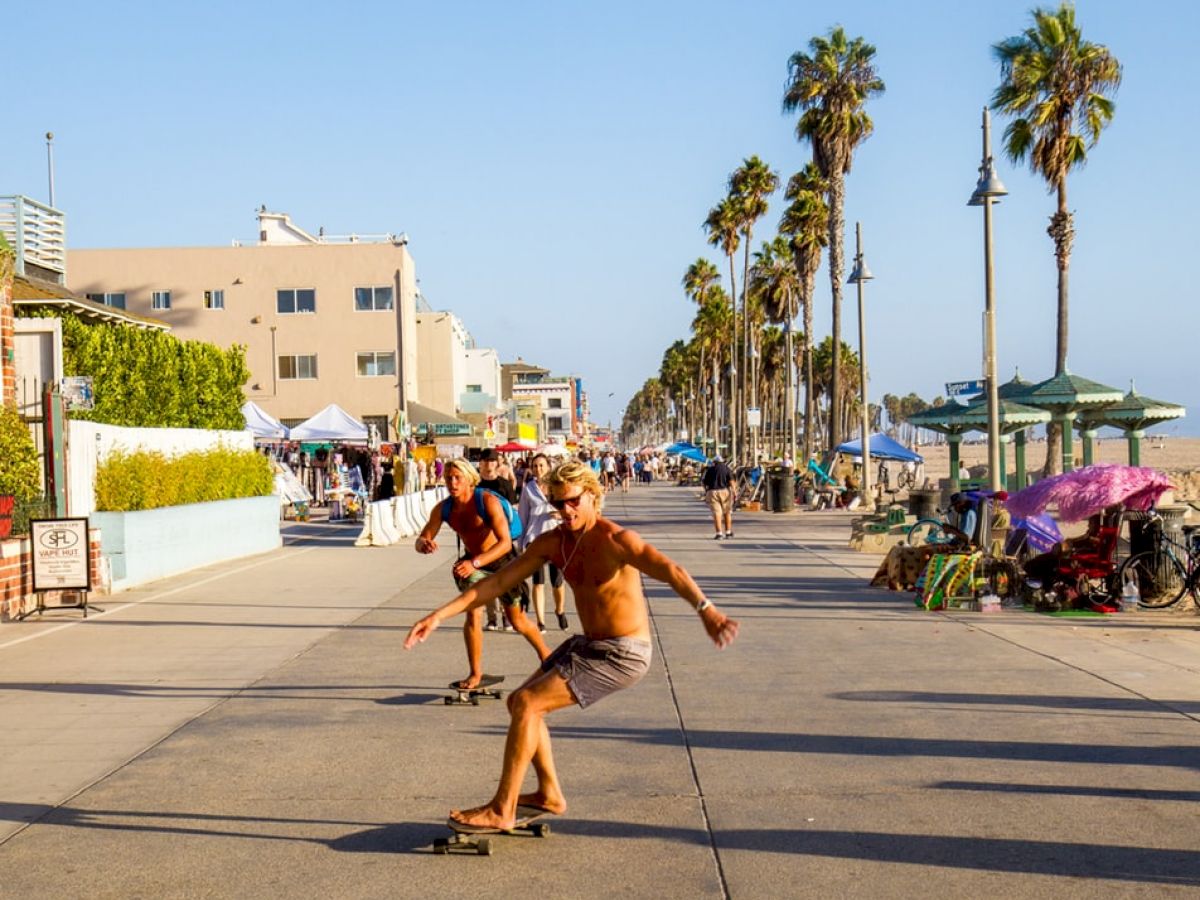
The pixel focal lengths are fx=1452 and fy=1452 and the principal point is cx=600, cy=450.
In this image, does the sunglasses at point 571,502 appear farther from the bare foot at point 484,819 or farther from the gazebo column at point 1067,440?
the gazebo column at point 1067,440

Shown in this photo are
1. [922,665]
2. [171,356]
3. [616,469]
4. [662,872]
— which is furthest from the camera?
[616,469]

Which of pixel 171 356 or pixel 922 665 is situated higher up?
pixel 171 356

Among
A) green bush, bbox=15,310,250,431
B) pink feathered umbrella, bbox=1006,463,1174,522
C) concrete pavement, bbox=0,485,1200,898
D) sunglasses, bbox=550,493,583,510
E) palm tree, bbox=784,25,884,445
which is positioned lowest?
concrete pavement, bbox=0,485,1200,898

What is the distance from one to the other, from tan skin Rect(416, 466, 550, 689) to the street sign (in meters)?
13.2

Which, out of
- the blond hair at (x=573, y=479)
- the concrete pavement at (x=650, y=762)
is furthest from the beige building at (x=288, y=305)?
the blond hair at (x=573, y=479)

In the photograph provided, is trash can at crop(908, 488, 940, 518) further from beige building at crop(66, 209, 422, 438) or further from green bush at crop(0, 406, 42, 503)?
beige building at crop(66, 209, 422, 438)

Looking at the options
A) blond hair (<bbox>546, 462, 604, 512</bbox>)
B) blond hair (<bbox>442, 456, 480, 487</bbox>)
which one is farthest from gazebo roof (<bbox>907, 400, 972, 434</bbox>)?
blond hair (<bbox>546, 462, 604, 512</bbox>)

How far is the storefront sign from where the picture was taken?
15.1 meters

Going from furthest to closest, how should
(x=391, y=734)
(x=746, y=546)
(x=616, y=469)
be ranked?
(x=616, y=469), (x=746, y=546), (x=391, y=734)

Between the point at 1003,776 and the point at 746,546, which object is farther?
the point at 746,546

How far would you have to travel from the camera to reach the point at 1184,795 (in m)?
6.93

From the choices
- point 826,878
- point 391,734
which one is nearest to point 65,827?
point 391,734

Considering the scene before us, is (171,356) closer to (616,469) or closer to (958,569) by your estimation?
(958,569)

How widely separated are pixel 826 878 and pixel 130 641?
947cm
